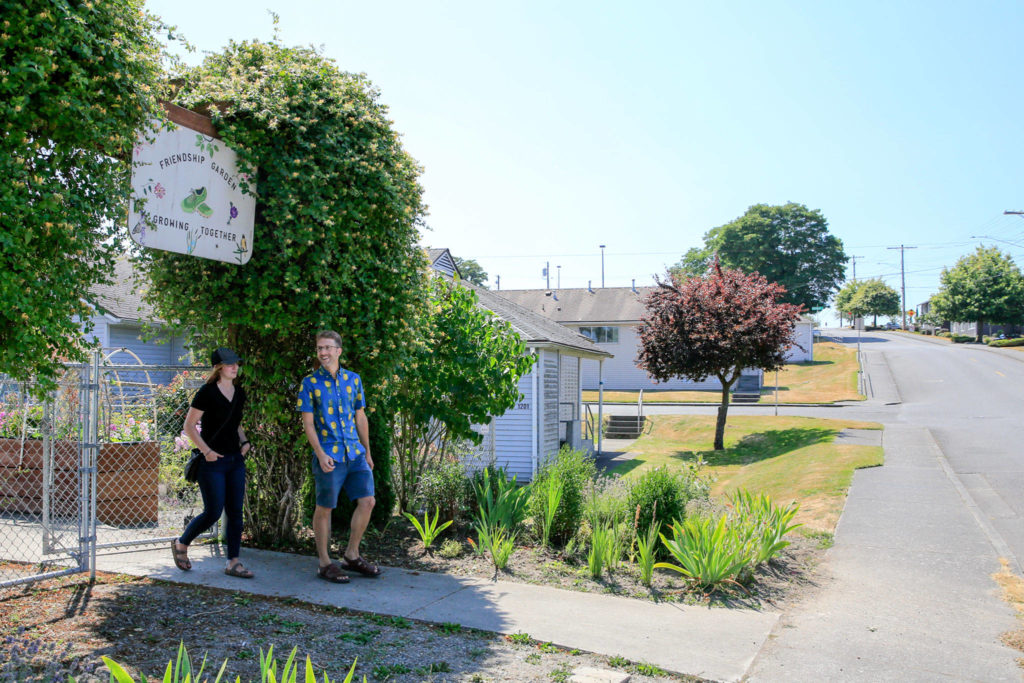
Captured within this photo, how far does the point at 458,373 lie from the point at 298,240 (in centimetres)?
284

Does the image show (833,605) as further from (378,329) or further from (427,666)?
(378,329)

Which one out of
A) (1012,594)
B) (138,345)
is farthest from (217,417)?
(138,345)

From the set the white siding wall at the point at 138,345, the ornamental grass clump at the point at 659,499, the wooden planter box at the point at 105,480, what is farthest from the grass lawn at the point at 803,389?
the wooden planter box at the point at 105,480

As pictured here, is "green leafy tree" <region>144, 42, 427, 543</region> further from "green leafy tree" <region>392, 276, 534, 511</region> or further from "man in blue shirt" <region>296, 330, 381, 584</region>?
"green leafy tree" <region>392, 276, 534, 511</region>

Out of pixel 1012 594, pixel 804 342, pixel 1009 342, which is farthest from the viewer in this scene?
pixel 1009 342

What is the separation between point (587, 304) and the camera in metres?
44.6

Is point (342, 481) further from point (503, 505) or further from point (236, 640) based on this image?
point (503, 505)

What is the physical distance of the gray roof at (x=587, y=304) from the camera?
42156 millimetres

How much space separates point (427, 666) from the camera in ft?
12.6

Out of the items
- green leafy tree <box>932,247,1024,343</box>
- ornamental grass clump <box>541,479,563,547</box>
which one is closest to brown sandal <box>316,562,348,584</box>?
ornamental grass clump <box>541,479,563,547</box>

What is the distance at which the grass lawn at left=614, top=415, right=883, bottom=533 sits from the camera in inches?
402

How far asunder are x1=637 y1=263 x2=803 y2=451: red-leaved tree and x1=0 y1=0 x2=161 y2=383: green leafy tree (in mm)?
16787

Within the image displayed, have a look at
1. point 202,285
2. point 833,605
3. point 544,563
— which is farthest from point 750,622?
point 202,285

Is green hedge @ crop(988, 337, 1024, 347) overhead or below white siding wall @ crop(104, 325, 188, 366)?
overhead
